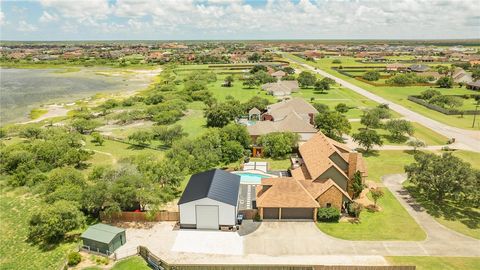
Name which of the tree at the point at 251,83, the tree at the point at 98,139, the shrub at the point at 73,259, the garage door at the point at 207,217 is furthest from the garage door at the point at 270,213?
the tree at the point at 251,83

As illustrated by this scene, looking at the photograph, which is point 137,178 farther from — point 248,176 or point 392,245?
point 392,245

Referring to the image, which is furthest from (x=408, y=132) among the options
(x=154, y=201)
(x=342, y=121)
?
(x=154, y=201)

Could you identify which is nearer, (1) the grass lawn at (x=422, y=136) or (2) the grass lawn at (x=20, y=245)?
(2) the grass lawn at (x=20, y=245)

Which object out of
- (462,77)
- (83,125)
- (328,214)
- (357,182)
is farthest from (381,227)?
(462,77)

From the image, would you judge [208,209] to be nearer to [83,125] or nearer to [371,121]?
[371,121]

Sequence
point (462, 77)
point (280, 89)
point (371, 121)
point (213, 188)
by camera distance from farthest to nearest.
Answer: point (462, 77) < point (280, 89) < point (371, 121) < point (213, 188)

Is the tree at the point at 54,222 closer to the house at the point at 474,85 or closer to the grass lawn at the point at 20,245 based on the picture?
the grass lawn at the point at 20,245
